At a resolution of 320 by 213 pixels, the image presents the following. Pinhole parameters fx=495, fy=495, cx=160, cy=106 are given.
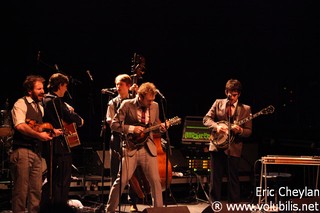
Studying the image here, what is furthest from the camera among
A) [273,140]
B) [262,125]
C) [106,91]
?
[262,125]

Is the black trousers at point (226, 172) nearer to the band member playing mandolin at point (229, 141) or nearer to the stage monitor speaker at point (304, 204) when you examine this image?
the band member playing mandolin at point (229, 141)

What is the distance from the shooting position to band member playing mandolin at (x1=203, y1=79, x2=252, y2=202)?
733 centimetres

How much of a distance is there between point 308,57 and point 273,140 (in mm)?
2535

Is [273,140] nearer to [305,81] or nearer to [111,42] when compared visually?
[305,81]

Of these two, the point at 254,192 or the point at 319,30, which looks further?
the point at 319,30

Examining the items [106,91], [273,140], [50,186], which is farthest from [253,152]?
[50,186]

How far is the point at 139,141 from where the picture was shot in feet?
21.9

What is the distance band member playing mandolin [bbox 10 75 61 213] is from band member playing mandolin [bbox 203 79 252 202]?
237 centimetres

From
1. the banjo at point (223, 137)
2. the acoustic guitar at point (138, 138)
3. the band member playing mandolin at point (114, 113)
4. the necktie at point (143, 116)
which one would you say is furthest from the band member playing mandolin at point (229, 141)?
the band member playing mandolin at point (114, 113)

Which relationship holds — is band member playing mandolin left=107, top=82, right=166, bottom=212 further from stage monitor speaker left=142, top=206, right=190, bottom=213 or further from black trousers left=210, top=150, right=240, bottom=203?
stage monitor speaker left=142, top=206, right=190, bottom=213

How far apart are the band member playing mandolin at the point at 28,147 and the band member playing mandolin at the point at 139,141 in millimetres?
932

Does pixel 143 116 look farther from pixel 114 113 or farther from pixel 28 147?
pixel 28 147

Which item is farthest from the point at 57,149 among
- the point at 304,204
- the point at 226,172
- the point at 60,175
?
the point at 304,204

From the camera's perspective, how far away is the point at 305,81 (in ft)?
37.2
